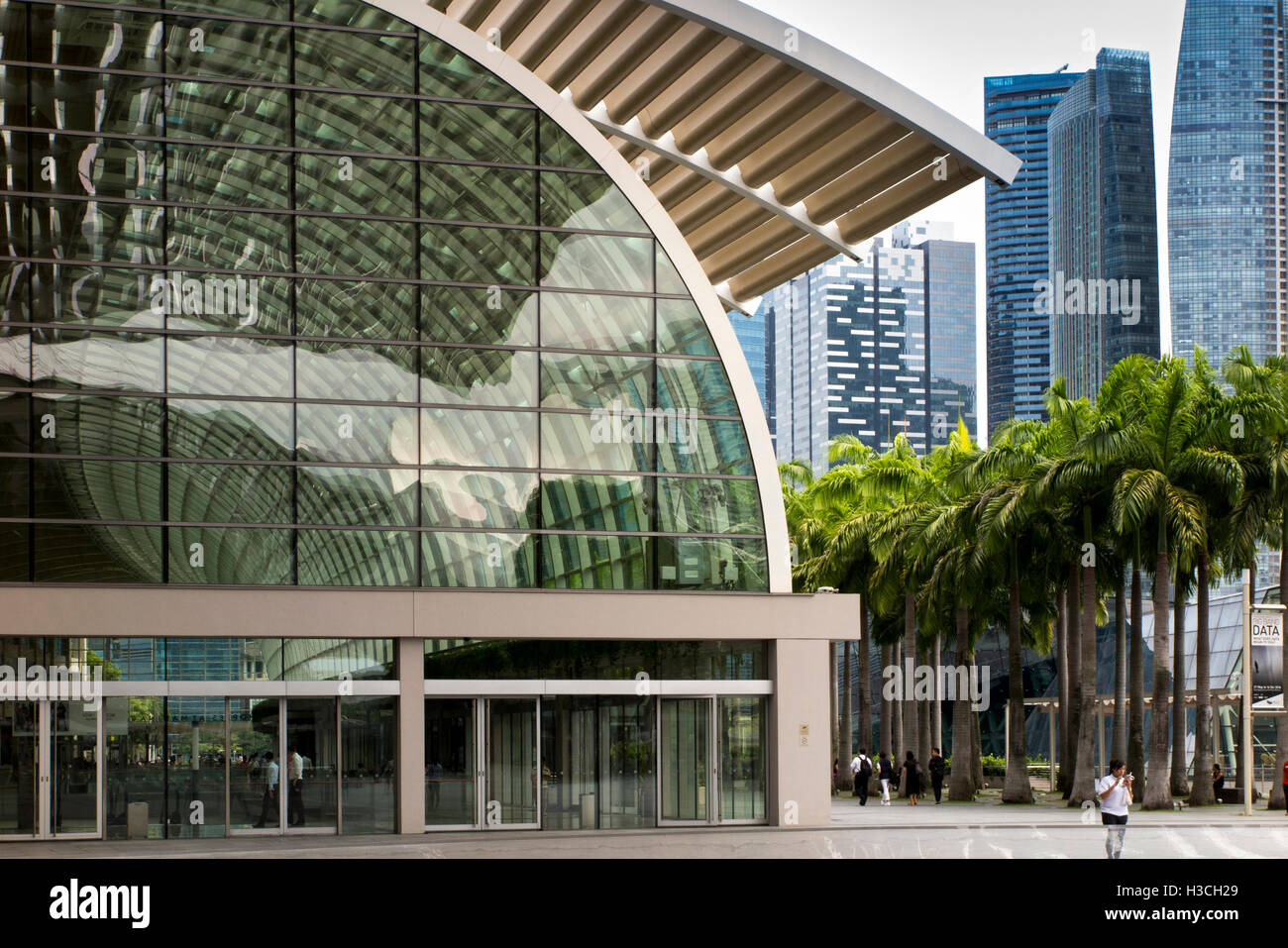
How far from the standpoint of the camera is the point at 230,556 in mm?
29672

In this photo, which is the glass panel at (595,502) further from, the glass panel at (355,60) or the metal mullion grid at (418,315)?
the glass panel at (355,60)

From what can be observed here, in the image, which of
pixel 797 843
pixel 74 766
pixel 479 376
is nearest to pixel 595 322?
pixel 479 376

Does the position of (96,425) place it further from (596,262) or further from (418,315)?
(596,262)

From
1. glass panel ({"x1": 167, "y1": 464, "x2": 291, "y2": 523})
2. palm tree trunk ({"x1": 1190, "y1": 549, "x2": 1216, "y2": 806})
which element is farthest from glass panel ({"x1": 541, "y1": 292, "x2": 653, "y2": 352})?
palm tree trunk ({"x1": 1190, "y1": 549, "x2": 1216, "y2": 806})

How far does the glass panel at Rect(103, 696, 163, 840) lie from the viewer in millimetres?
28531

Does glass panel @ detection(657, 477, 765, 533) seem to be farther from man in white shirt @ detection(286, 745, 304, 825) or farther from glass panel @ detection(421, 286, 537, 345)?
man in white shirt @ detection(286, 745, 304, 825)

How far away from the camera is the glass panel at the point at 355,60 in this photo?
1249 inches

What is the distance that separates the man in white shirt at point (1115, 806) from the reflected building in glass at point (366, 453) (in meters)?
9.62

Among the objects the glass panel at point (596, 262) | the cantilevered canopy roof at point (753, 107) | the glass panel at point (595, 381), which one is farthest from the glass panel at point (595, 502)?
the cantilevered canopy roof at point (753, 107)

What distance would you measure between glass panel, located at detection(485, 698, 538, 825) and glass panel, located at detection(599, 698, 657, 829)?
1296mm
